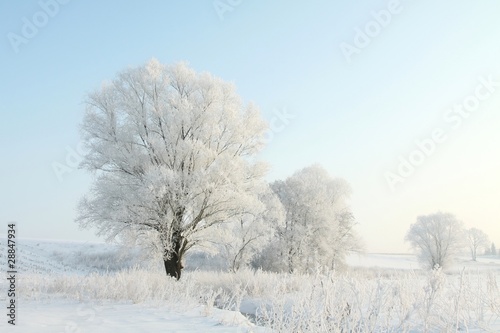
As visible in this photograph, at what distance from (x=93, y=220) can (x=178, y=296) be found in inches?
349

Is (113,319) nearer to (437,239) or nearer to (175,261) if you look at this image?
(175,261)

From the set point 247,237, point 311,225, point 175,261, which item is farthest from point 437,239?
point 175,261

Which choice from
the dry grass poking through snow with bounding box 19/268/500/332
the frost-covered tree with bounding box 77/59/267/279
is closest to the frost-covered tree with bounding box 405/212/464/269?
the frost-covered tree with bounding box 77/59/267/279

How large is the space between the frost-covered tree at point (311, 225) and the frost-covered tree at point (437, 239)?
12838 millimetres

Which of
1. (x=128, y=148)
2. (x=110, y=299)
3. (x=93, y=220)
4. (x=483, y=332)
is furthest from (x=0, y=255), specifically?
(x=483, y=332)

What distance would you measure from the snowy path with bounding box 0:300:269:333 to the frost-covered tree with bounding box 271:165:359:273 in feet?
81.1

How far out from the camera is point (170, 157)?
1609 centimetres

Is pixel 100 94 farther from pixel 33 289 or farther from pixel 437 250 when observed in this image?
pixel 437 250

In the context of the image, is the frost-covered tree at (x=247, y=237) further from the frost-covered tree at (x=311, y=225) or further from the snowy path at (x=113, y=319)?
the snowy path at (x=113, y=319)

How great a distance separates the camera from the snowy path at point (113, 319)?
5.28 m

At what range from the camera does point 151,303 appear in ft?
26.1

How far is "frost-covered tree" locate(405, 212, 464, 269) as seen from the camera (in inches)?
1710

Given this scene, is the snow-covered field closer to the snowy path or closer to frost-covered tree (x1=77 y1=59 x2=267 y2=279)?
the snowy path

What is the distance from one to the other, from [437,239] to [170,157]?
37263mm
